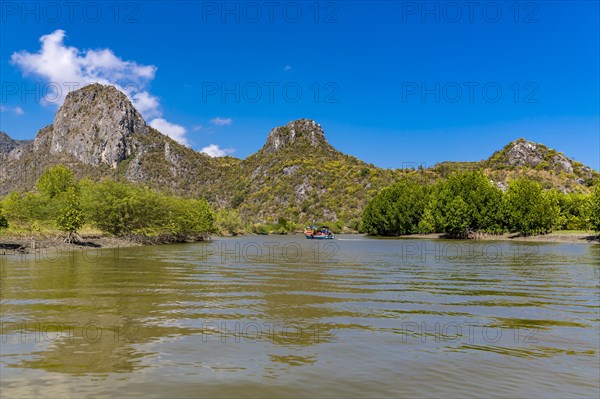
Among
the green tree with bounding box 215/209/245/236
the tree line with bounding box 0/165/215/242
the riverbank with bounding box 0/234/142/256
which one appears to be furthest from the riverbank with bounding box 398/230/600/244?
the riverbank with bounding box 0/234/142/256

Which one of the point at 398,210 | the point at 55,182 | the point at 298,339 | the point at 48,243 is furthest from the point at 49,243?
the point at 398,210

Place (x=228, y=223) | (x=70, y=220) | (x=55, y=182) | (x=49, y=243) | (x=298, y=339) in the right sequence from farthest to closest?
1. (x=228, y=223)
2. (x=55, y=182)
3. (x=70, y=220)
4. (x=49, y=243)
5. (x=298, y=339)

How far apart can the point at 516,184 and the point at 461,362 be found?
4504 inches

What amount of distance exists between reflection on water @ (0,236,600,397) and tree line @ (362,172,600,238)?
8525cm

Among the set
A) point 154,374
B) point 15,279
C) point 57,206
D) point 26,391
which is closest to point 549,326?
point 154,374

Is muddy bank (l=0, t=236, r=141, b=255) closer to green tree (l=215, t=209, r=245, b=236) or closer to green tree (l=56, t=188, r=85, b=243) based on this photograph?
green tree (l=56, t=188, r=85, b=243)

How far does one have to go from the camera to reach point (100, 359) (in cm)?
1011

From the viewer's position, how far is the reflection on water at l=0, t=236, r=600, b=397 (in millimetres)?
8688

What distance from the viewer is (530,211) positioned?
3910 inches

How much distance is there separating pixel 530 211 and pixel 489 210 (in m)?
9.88

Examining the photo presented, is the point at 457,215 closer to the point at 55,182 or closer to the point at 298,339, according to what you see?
the point at 55,182

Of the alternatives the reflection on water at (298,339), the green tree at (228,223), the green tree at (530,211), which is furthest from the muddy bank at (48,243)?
the green tree at (530,211)

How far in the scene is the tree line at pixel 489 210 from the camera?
99.7m

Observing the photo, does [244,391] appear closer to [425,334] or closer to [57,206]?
[425,334]
